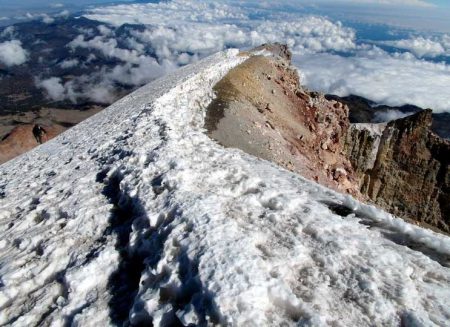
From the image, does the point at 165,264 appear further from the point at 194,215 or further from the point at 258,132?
the point at 258,132

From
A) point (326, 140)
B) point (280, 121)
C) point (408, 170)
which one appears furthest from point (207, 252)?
point (408, 170)

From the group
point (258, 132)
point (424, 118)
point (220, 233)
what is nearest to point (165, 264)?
point (220, 233)

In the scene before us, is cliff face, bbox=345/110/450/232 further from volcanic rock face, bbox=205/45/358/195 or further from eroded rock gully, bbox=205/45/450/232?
volcanic rock face, bbox=205/45/358/195

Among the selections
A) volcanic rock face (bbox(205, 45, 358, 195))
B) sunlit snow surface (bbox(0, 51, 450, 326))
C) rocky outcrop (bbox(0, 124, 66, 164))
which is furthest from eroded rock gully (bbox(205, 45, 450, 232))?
rocky outcrop (bbox(0, 124, 66, 164))

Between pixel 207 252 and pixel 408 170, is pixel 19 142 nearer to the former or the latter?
pixel 408 170

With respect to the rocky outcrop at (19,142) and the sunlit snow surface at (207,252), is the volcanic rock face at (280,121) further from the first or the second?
the rocky outcrop at (19,142)

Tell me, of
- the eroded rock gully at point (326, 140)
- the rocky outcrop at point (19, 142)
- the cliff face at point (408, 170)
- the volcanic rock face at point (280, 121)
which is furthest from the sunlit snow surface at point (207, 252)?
the rocky outcrop at point (19, 142)

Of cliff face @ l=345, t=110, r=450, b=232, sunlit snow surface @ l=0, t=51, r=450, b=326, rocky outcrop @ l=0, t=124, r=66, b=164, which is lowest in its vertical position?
rocky outcrop @ l=0, t=124, r=66, b=164
